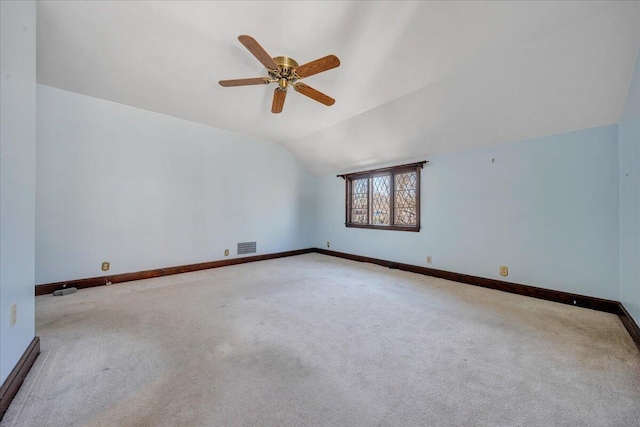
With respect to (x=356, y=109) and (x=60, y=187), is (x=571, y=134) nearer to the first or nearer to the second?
(x=356, y=109)

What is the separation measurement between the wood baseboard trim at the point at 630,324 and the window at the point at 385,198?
240cm

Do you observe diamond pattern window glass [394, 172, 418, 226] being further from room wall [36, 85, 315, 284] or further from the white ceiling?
room wall [36, 85, 315, 284]

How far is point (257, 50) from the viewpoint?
2.04m

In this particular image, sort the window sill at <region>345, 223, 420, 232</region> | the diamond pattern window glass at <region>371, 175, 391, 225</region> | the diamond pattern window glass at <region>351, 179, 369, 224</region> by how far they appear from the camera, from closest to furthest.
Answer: the window sill at <region>345, 223, 420, 232</region> → the diamond pattern window glass at <region>371, 175, 391, 225</region> → the diamond pattern window glass at <region>351, 179, 369, 224</region>

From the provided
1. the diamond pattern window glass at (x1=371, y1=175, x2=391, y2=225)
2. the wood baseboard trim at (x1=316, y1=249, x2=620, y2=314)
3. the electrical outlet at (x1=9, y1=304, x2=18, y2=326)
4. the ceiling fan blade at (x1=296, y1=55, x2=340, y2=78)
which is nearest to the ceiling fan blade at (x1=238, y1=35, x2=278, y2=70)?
the ceiling fan blade at (x1=296, y1=55, x2=340, y2=78)

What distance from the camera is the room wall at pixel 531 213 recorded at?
9.10 ft

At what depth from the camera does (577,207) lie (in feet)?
9.53

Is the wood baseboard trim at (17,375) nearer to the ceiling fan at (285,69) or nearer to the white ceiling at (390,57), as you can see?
the ceiling fan at (285,69)

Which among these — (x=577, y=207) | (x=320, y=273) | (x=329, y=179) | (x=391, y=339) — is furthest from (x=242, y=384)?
(x=329, y=179)

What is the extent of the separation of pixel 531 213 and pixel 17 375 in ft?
16.1

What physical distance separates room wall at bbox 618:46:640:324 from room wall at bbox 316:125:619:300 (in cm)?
14

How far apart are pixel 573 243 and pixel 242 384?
3.79 meters

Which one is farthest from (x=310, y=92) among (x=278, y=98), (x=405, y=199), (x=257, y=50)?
(x=405, y=199)

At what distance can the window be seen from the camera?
456cm
